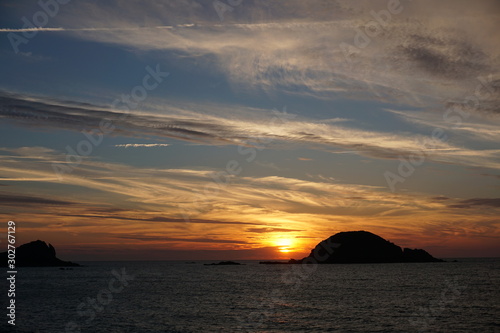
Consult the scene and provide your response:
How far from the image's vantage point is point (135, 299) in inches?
3250

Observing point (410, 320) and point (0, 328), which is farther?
point (410, 320)

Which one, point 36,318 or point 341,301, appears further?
point 341,301

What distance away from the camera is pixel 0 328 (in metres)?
49.9

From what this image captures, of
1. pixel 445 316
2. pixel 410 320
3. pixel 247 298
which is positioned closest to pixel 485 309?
pixel 445 316

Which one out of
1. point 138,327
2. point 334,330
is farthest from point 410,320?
point 138,327

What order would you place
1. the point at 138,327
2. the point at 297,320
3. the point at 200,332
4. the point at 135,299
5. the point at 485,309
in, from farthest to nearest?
the point at 135,299 → the point at 485,309 → the point at 297,320 → the point at 138,327 → the point at 200,332

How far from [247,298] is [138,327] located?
3460 centimetres

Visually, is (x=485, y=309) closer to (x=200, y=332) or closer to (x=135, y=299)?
(x=200, y=332)

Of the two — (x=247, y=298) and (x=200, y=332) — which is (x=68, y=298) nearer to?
(x=247, y=298)

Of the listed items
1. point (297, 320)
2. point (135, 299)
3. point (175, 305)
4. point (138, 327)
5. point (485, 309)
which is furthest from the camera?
point (135, 299)

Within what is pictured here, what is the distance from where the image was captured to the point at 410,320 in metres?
55.3

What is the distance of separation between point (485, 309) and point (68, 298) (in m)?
74.0

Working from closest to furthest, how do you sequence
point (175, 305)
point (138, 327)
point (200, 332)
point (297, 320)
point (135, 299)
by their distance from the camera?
point (200, 332) → point (138, 327) → point (297, 320) → point (175, 305) → point (135, 299)

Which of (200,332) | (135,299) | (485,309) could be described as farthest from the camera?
(135,299)
